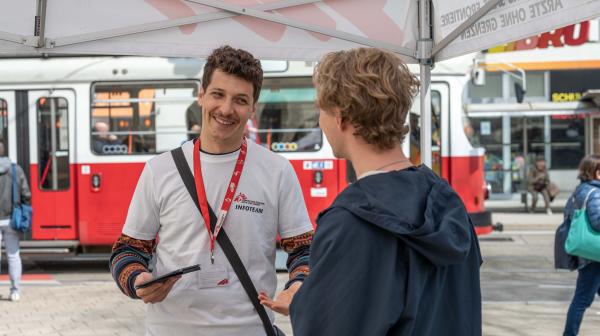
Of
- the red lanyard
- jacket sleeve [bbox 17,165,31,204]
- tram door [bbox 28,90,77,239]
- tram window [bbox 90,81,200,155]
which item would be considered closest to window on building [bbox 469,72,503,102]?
tram window [bbox 90,81,200,155]

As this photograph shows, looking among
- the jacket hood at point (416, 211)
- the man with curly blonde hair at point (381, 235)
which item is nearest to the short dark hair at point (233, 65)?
the man with curly blonde hair at point (381, 235)

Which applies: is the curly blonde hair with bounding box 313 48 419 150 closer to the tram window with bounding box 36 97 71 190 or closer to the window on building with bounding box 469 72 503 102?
the tram window with bounding box 36 97 71 190

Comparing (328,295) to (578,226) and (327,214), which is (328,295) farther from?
(578,226)

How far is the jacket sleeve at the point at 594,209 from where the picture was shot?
626 cm

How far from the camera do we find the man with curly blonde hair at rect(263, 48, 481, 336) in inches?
66.9

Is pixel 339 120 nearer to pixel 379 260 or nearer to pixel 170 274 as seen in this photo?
pixel 379 260

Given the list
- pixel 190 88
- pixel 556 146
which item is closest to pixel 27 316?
pixel 190 88

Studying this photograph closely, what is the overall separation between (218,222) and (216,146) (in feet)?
0.90

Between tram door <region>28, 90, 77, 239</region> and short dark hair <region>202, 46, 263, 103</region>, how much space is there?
907 cm

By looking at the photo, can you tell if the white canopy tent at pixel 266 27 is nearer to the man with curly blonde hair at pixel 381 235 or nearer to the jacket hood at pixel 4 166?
the man with curly blonde hair at pixel 381 235

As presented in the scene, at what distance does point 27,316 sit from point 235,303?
6.31m

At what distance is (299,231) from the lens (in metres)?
2.84

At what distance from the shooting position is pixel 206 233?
2.71 metres

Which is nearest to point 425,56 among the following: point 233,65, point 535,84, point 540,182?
point 233,65
